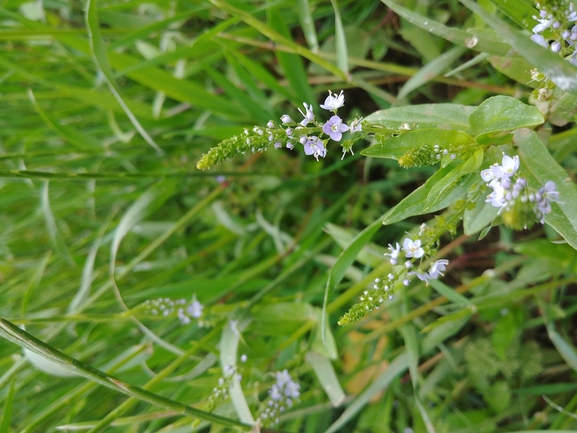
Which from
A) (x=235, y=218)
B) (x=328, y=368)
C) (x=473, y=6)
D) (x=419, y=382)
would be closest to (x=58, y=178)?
(x=235, y=218)

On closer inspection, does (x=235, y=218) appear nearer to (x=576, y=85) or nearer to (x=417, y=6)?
(x=417, y=6)

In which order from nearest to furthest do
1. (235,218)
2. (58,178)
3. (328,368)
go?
(58,178) < (328,368) < (235,218)

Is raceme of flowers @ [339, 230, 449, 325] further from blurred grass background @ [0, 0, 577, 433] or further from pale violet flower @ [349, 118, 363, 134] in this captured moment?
blurred grass background @ [0, 0, 577, 433]

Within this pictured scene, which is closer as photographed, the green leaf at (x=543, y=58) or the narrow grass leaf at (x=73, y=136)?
the green leaf at (x=543, y=58)

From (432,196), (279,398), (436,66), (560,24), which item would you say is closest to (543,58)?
(560,24)

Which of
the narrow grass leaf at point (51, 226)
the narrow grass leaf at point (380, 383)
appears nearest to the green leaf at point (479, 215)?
the narrow grass leaf at point (380, 383)

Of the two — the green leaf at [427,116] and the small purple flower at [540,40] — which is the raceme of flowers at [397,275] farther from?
the small purple flower at [540,40]

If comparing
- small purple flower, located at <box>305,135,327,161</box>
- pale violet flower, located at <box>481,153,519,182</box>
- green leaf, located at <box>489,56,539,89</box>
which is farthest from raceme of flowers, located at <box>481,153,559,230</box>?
green leaf, located at <box>489,56,539,89</box>
